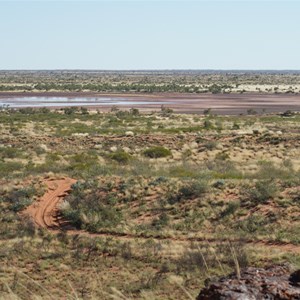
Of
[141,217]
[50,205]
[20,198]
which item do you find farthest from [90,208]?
[20,198]

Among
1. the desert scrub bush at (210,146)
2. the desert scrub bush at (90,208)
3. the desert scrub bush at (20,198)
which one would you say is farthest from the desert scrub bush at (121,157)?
the desert scrub bush at (20,198)

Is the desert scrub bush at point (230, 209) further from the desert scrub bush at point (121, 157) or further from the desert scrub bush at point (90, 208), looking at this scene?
the desert scrub bush at point (121, 157)

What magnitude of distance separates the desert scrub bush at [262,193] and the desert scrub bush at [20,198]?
909cm

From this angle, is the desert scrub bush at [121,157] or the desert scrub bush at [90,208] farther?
the desert scrub bush at [121,157]

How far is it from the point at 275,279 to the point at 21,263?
1140cm

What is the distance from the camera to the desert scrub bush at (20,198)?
21.2 m

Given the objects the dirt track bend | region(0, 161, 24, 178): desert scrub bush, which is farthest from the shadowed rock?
region(0, 161, 24, 178): desert scrub bush

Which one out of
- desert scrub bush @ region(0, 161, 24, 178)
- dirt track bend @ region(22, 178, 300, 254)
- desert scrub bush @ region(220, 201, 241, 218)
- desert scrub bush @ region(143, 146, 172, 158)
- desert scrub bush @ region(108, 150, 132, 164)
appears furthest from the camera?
desert scrub bush @ region(143, 146, 172, 158)

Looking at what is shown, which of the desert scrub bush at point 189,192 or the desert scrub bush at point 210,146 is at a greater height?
the desert scrub bush at point 189,192

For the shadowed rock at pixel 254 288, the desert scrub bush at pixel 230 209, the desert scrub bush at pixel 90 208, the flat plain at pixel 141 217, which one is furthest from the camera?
the desert scrub bush at pixel 230 209

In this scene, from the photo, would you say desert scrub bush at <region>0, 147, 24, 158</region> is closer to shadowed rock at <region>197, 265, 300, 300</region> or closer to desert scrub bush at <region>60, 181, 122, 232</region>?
desert scrub bush at <region>60, 181, 122, 232</region>

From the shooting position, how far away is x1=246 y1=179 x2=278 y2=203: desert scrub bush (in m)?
20.4

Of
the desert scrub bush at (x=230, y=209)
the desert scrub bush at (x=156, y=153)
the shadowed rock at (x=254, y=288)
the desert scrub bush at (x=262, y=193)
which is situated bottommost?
the desert scrub bush at (x=156, y=153)

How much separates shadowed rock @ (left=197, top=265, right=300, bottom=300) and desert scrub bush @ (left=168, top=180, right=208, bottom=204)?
1618 cm
